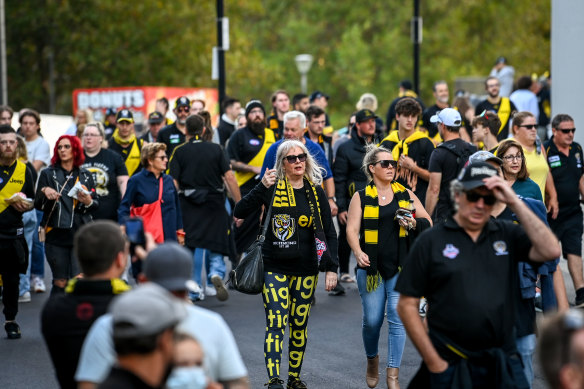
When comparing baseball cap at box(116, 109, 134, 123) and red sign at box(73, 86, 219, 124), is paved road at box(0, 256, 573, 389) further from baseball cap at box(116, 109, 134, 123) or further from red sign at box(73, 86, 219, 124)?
red sign at box(73, 86, 219, 124)

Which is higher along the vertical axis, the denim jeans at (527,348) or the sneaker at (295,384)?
the denim jeans at (527,348)

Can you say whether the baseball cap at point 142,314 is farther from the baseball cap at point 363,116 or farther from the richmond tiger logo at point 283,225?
the baseball cap at point 363,116

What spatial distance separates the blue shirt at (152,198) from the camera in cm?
1084

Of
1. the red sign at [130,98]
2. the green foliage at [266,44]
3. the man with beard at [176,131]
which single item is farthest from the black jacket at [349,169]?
the green foliage at [266,44]

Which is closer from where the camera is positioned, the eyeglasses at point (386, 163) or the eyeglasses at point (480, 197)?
the eyeglasses at point (480, 197)

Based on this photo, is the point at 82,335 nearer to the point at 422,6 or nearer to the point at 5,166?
the point at 5,166

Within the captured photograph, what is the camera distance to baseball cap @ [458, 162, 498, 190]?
535 centimetres

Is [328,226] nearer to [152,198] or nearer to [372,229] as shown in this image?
[372,229]

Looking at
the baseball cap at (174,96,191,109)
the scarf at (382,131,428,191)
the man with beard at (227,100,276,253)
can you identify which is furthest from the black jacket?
the baseball cap at (174,96,191,109)

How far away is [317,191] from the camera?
848cm

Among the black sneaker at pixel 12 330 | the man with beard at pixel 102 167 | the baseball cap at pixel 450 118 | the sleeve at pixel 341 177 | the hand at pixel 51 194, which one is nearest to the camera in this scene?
the hand at pixel 51 194

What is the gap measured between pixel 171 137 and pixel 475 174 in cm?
925

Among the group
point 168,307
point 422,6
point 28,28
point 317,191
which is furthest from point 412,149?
point 422,6

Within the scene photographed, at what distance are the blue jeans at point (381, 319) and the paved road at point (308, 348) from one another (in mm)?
457
